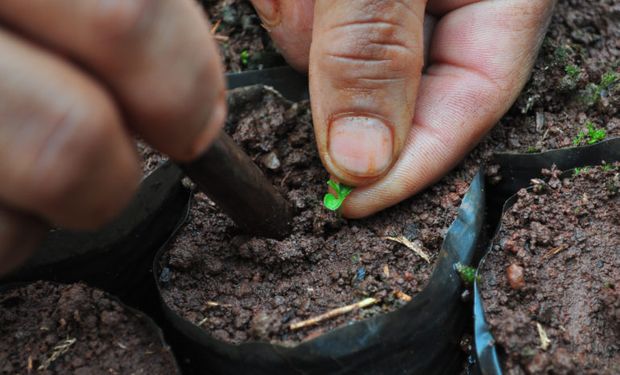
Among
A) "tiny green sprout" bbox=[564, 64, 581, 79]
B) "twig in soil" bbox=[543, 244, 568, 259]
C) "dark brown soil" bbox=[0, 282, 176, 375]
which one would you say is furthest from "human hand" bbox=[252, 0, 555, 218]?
"dark brown soil" bbox=[0, 282, 176, 375]

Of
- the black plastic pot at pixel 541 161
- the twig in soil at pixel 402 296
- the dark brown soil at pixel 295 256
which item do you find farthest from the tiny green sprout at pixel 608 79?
the twig in soil at pixel 402 296

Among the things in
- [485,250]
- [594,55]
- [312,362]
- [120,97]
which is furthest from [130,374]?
[594,55]

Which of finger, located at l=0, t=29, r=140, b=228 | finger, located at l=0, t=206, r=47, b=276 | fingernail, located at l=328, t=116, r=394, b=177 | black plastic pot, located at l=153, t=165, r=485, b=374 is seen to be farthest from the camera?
fingernail, located at l=328, t=116, r=394, b=177

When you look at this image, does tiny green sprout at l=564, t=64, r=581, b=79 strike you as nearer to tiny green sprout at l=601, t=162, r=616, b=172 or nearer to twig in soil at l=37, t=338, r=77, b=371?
tiny green sprout at l=601, t=162, r=616, b=172

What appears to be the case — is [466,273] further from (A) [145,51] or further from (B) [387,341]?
(A) [145,51]

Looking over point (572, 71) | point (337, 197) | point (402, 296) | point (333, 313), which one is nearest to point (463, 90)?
point (572, 71)

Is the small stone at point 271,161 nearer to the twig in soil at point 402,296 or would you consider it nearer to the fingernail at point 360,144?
the fingernail at point 360,144
